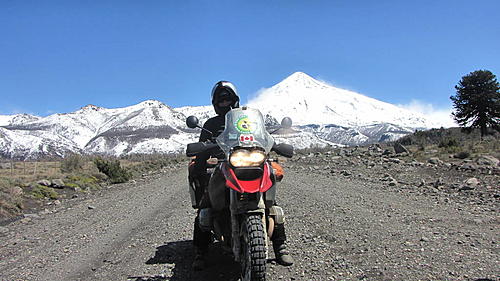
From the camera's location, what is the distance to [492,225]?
6.18 m

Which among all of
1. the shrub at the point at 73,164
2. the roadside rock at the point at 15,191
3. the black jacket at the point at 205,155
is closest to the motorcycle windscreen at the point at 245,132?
the black jacket at the point at 205,155

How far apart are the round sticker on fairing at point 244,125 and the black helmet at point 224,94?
1.20 meters

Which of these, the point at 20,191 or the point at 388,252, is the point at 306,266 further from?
the point at 20,191

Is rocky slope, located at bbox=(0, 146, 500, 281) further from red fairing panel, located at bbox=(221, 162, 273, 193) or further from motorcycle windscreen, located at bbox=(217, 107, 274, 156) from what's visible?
motorcycle windscreen, located at bbox=(217, 107, 274, 156)

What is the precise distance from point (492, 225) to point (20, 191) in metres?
14.6

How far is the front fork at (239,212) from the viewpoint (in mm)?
3631

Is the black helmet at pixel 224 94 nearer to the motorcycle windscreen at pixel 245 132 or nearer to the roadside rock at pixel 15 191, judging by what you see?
the motorcycle windscreen at pixel 245 132

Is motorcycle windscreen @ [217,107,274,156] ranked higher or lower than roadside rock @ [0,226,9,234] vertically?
higher

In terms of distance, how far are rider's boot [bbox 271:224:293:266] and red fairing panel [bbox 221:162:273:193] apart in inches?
40.6

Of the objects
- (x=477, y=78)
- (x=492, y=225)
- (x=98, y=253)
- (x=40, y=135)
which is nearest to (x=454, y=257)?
(x=492, y=225)

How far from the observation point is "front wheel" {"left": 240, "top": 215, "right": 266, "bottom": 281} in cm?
342

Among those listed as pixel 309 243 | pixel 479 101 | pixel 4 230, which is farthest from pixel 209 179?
pixel 479 101

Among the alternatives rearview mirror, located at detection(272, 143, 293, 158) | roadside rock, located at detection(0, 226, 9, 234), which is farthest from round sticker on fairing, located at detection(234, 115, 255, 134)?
roadside rock, located at detection(0, 226, 9, 234)

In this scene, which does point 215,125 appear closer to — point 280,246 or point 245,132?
Answer: point 245,132
